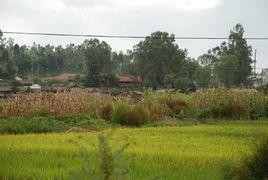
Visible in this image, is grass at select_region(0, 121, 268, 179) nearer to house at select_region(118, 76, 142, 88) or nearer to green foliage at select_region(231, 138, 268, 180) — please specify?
green foliage at select_region(231, 138, 268, 180)

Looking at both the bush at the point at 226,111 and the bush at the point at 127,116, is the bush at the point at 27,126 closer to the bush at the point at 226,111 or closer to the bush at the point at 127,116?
the bush at the point at 127,116

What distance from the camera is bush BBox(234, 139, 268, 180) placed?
7.96 metres

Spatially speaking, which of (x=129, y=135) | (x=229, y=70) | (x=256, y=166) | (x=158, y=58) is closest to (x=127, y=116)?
(x=129, y=135)

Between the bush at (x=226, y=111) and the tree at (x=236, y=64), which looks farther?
the tree at (x=236, y=64)

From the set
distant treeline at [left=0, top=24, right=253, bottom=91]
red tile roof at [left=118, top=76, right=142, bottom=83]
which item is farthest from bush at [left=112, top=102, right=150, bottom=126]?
red tile roof at [left=118, top=76, right=142, bottom=83]

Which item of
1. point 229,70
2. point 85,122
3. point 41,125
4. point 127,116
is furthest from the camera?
point 229,70

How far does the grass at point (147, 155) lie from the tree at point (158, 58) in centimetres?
8372

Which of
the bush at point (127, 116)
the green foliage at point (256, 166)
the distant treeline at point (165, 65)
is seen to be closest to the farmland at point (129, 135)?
the bush at point (127, 116)

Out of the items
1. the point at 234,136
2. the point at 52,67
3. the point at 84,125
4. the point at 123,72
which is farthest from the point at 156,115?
the point at 52,67

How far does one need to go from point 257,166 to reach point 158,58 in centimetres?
9315

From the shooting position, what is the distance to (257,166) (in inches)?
315

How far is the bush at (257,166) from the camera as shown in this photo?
26.1ft

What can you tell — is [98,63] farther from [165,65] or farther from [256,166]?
[256,166]

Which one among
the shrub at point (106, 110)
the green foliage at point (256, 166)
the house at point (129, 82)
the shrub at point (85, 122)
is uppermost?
the green foliage at point (256, 166)
